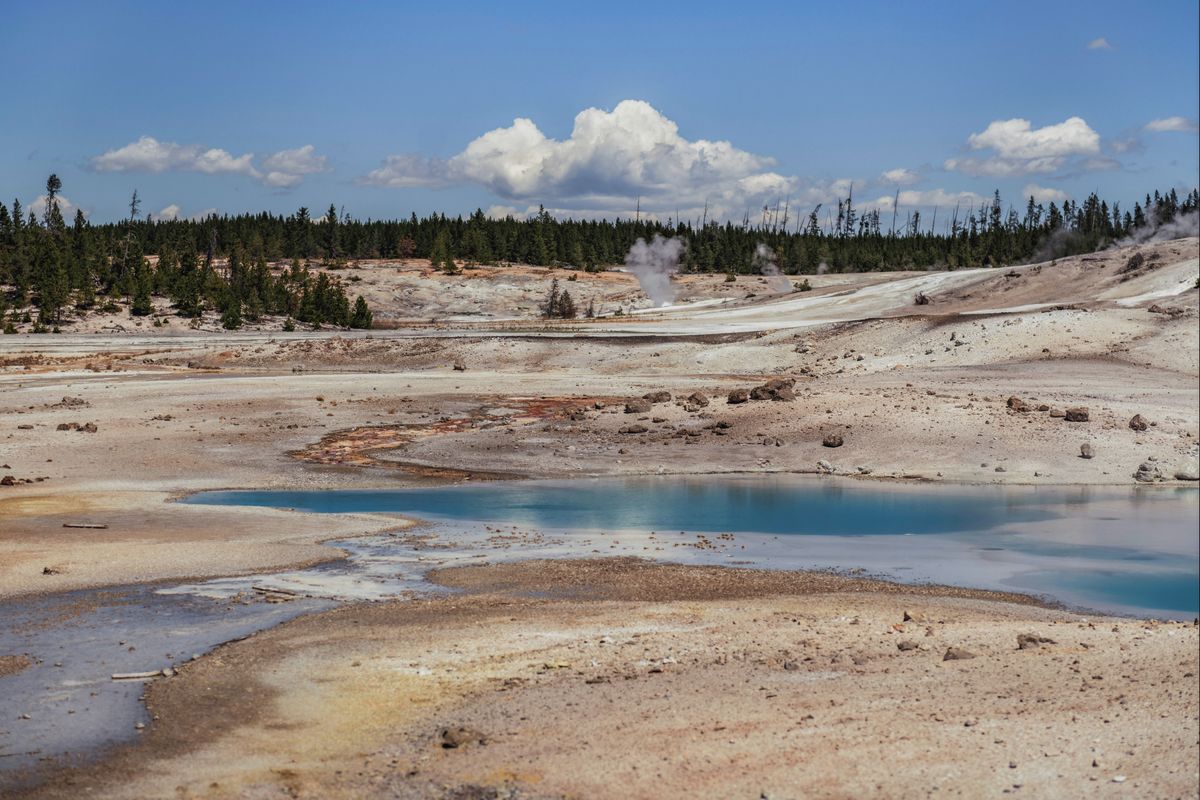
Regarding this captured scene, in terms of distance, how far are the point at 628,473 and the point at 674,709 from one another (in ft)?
63.6

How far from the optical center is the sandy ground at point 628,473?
1029 centimetres

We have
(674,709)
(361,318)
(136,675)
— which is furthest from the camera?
(361,318)

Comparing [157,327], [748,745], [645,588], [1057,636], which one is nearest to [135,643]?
[645,588]

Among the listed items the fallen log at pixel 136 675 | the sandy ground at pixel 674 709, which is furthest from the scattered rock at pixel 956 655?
the fallen log at pixel 136 675

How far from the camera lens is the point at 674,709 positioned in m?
11.4

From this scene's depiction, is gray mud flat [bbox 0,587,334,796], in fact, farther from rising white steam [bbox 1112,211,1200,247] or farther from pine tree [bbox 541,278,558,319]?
rising white steam [bbox 1112,211,1200,247]

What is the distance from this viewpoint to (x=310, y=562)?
19469mm

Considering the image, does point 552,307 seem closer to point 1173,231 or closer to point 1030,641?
point 1173,231

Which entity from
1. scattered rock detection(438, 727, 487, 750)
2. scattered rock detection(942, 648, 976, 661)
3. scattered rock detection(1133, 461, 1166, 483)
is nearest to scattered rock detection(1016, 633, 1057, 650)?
scattered rock detection(942, 648, 976, 661)

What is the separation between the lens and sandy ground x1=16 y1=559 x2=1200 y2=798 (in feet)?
32.2

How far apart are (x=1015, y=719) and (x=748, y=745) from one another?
2.13 metres

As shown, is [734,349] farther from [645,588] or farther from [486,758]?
[486,758]

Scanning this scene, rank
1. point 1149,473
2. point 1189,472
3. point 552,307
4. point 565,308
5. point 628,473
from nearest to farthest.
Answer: point 1149,473, point 1189,472, point 628,473, point 565,308, point 552,307

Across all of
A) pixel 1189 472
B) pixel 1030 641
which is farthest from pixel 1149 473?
pixel 1030 641
